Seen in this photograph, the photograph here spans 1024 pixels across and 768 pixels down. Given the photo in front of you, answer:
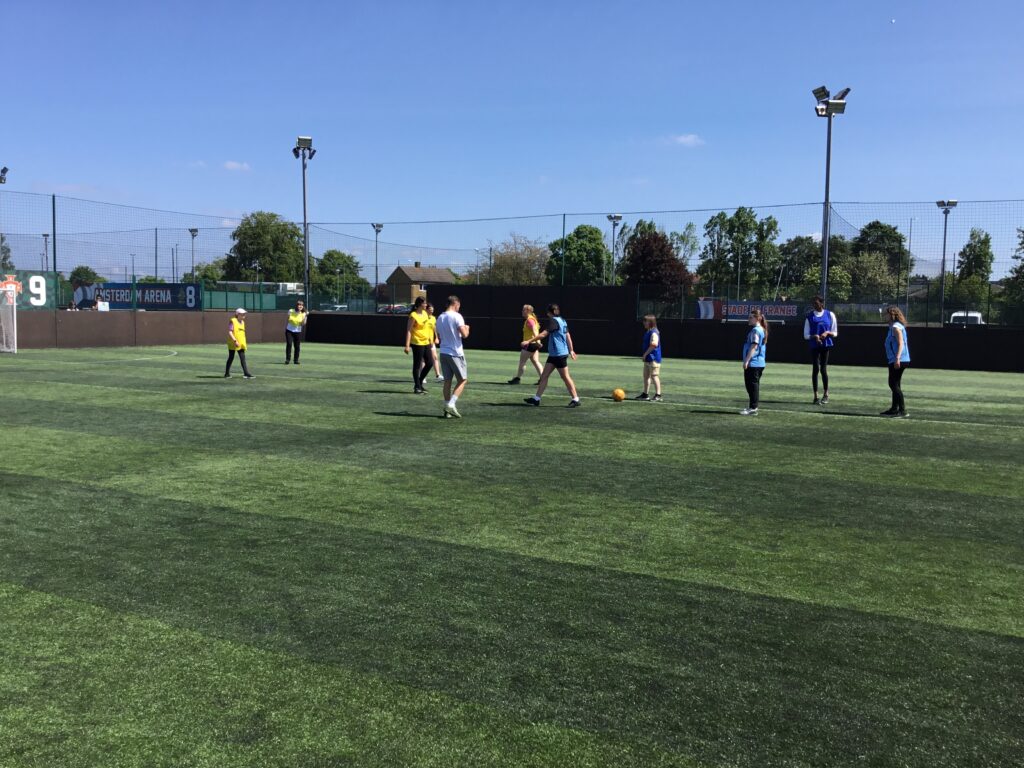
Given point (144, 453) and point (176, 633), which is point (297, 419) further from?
point (176, 633)

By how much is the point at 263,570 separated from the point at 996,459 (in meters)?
8.75

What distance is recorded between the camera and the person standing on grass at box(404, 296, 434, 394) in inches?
643

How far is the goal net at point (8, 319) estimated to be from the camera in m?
27.2

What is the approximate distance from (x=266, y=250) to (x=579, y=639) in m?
99.5

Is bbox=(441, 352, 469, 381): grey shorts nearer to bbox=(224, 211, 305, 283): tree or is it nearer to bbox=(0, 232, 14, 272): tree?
bbox=(0, 232, 14, 272): tree

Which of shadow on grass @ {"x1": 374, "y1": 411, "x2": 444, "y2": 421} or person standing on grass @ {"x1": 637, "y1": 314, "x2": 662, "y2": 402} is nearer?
shadow on grass @ {"x1": 374, "y1": 411, "x2": 444, "y2": 421}

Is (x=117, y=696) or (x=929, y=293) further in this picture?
(x=929, y=293)

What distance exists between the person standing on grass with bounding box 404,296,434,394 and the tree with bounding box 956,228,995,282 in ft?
65.7

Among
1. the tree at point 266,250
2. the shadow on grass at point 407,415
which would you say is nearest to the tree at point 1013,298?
the shadow on grass at point 407,415

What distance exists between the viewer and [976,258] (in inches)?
1143

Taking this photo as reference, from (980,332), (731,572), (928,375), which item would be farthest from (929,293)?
(731,572)

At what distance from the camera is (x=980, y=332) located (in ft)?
86.7

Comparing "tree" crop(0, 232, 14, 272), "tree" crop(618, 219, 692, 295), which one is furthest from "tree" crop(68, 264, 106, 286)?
"tree" crop(618, 219, 692, 295)

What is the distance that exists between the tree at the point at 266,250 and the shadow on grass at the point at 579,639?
94250mm
